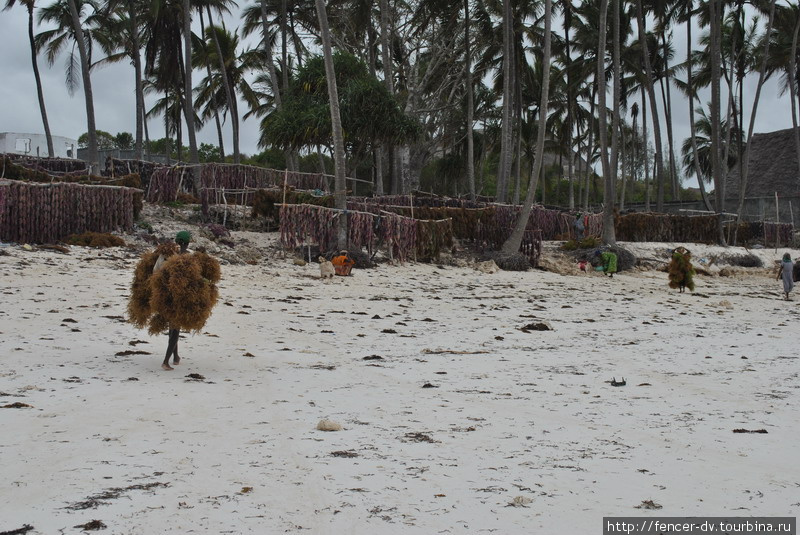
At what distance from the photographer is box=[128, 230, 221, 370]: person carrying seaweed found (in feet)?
22.6

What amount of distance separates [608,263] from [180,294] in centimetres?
1684

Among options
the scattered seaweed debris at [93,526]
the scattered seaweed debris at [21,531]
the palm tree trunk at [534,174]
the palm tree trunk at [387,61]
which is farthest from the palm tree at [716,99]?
the scattered seaweed debris at [21,531]

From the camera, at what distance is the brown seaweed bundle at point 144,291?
7.05m

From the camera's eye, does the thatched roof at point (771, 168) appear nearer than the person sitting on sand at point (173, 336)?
No

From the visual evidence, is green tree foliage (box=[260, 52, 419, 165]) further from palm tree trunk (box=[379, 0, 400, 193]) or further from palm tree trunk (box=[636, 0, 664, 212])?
palm tree trunk (box=[636, 0, 664, 212])

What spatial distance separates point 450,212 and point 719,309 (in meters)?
9.76

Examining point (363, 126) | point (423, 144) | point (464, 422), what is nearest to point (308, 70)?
point (363, 126)

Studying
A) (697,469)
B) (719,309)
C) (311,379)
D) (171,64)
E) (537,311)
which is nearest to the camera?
(697,469)

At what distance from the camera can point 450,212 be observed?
74.9 feet

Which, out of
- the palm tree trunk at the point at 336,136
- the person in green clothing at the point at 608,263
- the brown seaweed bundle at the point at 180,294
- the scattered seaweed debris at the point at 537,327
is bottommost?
the scattered seaweed debris at the point at 537,327

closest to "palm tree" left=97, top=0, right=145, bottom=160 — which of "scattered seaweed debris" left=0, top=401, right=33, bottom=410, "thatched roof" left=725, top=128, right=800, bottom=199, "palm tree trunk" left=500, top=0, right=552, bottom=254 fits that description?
"palm tree trunk" left=500, top=0, right=552, bottom=254

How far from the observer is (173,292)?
6.86m

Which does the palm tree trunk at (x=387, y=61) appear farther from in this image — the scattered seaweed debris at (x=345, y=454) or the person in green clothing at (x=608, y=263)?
the scattered seaweed debris at (x=345, y=454)

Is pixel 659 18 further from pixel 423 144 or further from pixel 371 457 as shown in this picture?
pixel 371 457
